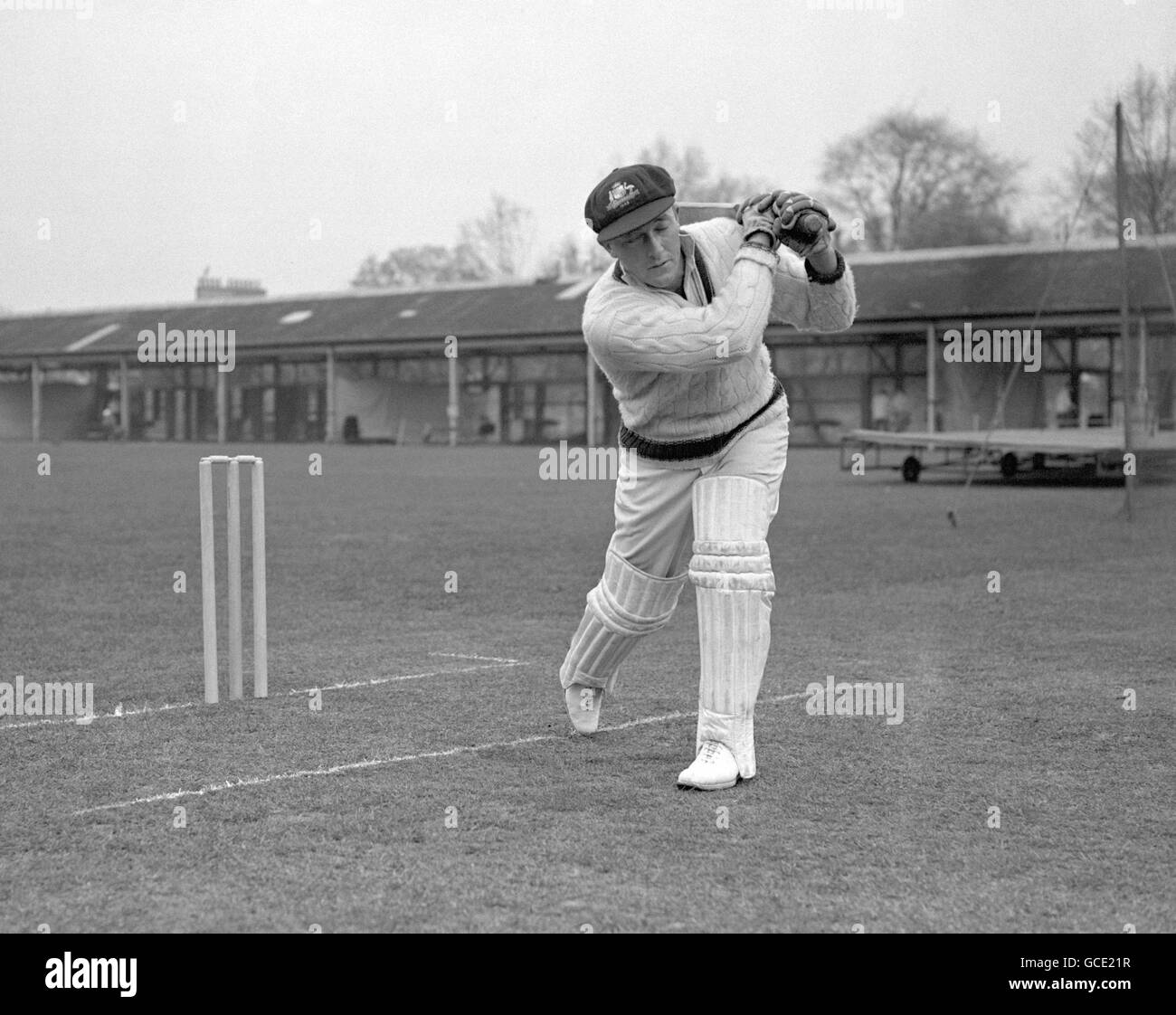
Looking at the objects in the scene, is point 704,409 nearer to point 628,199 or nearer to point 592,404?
point 628,199

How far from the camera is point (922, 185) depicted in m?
65.6

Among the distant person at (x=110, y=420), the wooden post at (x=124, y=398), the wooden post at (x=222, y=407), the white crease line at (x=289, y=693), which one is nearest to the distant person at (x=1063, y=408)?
the wooden post at (x=222, y=407)

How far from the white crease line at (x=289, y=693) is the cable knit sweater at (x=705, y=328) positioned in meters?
2.41

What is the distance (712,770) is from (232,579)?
8.66 feet

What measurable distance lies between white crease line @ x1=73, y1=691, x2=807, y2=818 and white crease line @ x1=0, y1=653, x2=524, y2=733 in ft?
4.61

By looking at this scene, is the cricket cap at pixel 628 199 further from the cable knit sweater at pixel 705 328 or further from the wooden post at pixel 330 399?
the wooden post at pixel 330 399

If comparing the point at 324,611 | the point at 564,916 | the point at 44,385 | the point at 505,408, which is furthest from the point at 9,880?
the point at 44,385

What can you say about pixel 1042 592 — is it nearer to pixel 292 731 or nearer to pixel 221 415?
pixel 292 731

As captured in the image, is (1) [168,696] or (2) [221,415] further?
(2) [221,415]

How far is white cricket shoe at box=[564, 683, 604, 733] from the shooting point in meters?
6.30

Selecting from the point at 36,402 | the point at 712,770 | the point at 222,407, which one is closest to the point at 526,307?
the point at 222,407

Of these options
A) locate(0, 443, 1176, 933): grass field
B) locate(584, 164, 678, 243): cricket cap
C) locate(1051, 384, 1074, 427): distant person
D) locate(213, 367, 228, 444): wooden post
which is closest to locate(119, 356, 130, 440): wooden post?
locate(213, 367, 228, 444): wooden post
